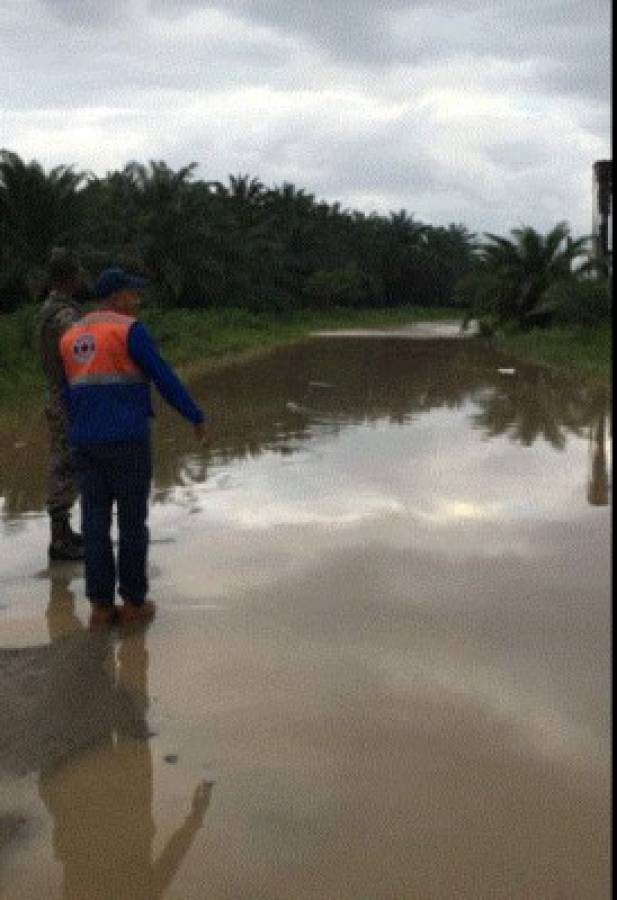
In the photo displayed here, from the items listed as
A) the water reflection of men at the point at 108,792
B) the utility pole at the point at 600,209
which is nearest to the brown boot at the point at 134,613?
the water reflection of men at the point at 108,792

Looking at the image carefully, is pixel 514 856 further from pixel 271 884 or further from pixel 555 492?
pixel 555 492

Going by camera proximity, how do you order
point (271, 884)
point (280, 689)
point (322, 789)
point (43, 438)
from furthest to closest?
point (43, 438)
point (280, 689)
point (322, 789)
point (271, 884)

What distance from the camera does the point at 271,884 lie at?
2404 mm

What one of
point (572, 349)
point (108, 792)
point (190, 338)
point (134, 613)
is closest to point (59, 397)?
point (134, 613)

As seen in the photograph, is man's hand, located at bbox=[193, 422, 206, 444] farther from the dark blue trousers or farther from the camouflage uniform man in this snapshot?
the camouflage uniform man

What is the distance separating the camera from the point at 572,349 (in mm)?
21031

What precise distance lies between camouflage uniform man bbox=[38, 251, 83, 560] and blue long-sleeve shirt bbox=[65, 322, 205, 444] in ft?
2.72

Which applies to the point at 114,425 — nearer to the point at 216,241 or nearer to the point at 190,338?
the point at 190,338

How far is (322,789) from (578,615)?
6.17 feet

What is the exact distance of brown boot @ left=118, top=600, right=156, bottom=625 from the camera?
436 cm

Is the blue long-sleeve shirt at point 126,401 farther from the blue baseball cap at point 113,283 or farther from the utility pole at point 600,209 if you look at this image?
the utility pole at point 600,209

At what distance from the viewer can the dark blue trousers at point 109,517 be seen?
431 cm

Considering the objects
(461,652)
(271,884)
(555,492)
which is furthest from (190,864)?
(555,492)

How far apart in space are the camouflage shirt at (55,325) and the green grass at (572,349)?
12.0 m
